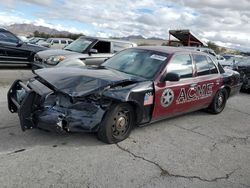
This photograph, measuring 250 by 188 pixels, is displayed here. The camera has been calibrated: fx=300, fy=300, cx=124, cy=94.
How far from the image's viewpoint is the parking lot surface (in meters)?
3.57

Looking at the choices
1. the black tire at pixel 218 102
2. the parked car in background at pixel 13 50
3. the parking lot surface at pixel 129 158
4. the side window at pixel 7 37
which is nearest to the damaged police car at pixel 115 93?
the parking lot surface at pixel 129 158

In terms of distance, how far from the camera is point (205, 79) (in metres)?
6.48

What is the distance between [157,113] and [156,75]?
0.67m

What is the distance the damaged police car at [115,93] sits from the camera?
14.1ft

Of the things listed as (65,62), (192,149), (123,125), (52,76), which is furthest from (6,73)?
(192,149)

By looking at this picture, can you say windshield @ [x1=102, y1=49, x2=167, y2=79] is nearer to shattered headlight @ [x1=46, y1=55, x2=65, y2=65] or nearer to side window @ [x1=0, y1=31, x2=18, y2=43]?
shattered headlight @ [x1=46, y1=55, x2=65, y2=65]

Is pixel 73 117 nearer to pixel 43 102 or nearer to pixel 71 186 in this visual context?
pixel 43 102

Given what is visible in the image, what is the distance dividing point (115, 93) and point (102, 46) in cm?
604

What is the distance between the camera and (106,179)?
11.8ft

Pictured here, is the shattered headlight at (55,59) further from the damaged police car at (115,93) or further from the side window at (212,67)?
the side window at (212,67)

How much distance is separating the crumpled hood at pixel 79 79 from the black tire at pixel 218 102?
274cm

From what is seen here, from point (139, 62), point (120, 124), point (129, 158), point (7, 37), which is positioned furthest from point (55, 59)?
point (129, 158)

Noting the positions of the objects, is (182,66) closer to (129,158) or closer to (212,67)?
(212,67)

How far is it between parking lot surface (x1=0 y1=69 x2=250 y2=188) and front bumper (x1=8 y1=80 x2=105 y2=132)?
33 centimetres
